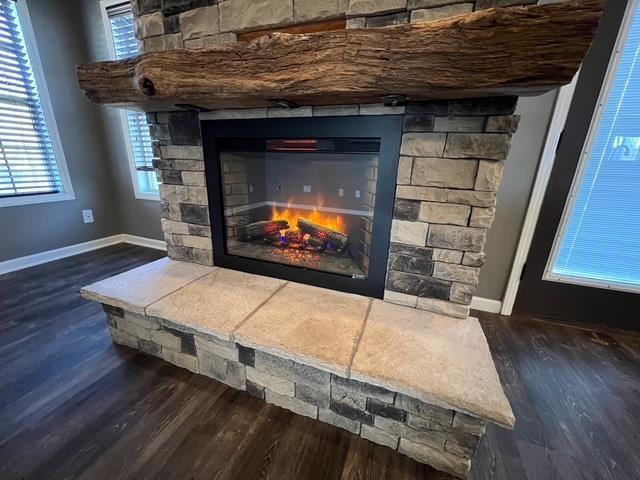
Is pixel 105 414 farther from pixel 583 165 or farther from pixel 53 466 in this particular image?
pixel 583 165

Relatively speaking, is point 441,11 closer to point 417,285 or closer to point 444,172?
point 444,172

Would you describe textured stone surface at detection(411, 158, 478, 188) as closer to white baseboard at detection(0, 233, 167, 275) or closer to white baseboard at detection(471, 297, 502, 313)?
white baseboard at detection(471, 297, 502, 313)

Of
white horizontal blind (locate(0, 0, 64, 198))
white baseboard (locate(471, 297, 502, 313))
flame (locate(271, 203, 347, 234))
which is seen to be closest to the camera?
flame (locate(271, 203, 347, 234))

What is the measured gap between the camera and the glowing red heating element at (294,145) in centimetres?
133

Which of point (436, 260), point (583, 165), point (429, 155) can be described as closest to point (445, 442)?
point (436, 260)

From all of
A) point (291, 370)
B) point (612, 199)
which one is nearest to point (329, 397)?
point (291, 370)

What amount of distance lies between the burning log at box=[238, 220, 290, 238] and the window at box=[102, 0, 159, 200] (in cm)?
123

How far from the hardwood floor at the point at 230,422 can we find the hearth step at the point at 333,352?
3.3 inches

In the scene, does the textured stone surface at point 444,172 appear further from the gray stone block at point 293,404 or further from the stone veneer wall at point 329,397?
the gray stone block at point 293,404

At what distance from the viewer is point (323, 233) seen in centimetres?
161

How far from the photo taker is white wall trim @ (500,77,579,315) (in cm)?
149

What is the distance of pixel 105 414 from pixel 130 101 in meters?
1.40

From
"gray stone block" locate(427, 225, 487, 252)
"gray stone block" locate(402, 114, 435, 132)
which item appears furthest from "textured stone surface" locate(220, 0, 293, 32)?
"gray stone block" locate(427, 225, 487, 252)

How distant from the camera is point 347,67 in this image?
87cm
